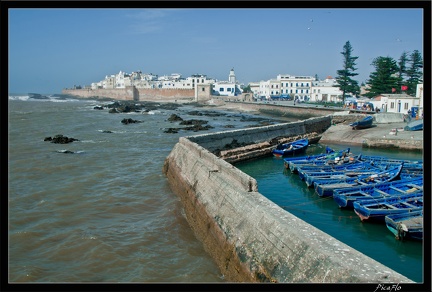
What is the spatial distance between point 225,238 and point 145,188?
741 centimetres

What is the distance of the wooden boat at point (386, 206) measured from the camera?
1169cm

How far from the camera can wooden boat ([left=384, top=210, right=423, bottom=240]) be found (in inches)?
408

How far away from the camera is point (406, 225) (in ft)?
34.1

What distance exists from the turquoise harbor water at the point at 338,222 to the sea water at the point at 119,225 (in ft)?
0.09

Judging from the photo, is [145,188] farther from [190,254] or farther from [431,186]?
[431,186]

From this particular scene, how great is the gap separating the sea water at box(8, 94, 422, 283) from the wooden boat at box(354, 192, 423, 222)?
40 cm

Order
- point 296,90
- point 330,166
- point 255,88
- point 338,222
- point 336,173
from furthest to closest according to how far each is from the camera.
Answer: point 255,88
point 296,90
point 330,166
point 336,173
point 338,222

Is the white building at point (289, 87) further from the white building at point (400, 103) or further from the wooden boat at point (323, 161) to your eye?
the wooden boat at point (323, 161)

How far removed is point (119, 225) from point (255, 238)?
543 centimetres

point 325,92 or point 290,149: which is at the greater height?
point 325,92

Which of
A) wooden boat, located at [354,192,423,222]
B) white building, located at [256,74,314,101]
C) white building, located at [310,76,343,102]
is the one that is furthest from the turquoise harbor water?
white building, located at [256,74,314,101]

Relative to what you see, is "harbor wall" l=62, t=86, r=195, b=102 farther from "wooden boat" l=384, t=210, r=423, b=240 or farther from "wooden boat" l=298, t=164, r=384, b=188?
"wooden boat" l=384, t=210, r=423, b=240

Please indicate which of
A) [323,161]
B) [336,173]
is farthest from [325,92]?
[336,173]

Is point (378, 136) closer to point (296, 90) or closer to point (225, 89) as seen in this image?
point (296, 90)
